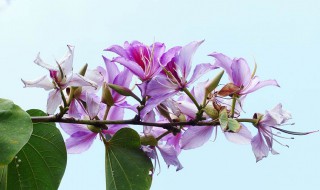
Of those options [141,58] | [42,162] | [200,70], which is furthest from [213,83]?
[42,162]

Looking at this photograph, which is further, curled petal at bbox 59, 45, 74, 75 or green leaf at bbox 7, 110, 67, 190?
green leaf at bbox 7, 110, 67, 190

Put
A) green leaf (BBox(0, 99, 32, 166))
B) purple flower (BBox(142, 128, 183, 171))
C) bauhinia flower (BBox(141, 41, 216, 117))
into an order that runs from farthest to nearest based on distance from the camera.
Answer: purple flower (BBox(142, 128, 183, 171)) → bauhinia flower (BBox(141, 41, 216, 117)) → green leaf (BBox(0, 99, 32, 166))

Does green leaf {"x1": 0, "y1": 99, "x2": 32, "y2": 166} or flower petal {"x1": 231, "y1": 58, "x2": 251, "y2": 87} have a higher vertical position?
flower petal {"x1": 231, "y1": 58, "x2": 251, "y2": 87}

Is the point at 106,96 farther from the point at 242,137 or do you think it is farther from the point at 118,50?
the point at 242,137

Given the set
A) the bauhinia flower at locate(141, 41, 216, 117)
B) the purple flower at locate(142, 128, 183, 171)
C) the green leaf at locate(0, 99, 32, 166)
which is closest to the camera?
the green leaf at locate(0, 99, 32, 166)

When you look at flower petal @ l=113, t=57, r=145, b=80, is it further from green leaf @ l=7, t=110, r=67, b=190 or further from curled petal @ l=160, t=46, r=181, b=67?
green leaf @ l=7, t=110, r=67, b=190

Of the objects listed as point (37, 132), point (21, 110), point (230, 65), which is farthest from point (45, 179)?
point (230, 65)

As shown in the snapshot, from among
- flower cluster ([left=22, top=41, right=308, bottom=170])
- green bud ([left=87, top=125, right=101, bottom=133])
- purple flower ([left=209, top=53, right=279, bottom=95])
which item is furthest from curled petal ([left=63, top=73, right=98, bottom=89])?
purple flower ([left=209, top=53, right=279, bottom=95])
